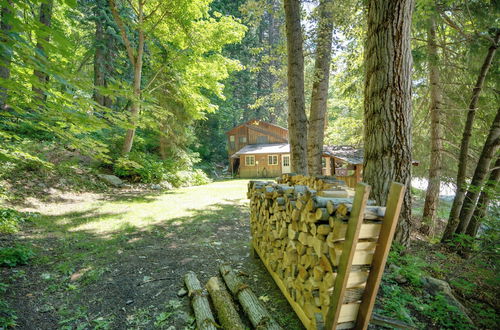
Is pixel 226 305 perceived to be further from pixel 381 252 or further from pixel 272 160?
pixel 272 160

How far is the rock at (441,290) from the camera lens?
2646 millimetres

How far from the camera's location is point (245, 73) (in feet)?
106

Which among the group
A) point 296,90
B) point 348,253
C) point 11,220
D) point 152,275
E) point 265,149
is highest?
point 296,90

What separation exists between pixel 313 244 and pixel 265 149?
23.7 metres

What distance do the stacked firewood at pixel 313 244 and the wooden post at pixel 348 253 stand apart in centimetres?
10

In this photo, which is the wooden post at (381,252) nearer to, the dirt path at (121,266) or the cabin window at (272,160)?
the dirt path at (121,266)

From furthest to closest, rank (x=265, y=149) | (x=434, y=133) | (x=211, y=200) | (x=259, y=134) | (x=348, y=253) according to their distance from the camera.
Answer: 1. (x=259, y=134)
2. (x=265, y=149)
3. (x=211, y=200)
4. (x=434, y=133)
5. (x=348, y=253)

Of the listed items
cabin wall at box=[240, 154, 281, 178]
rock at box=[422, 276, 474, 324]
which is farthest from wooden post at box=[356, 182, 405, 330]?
cabin wall at box=[240, 154, 281, 178]

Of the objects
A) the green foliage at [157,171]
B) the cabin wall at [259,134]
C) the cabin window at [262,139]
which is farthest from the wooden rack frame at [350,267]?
the cabin window at [262,139]

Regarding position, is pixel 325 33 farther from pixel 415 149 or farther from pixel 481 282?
pixel 481 282

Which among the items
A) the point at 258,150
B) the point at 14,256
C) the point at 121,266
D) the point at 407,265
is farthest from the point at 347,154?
the point at 258,150

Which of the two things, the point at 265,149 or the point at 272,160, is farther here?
the point at 265,149

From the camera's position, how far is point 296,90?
20.4 feet

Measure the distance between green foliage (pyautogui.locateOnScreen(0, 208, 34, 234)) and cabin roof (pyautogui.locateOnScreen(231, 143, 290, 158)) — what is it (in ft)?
65.9
